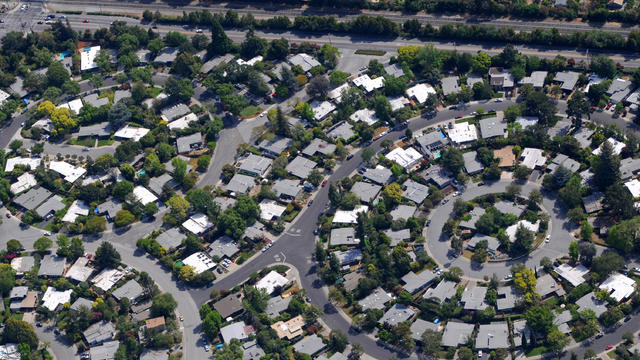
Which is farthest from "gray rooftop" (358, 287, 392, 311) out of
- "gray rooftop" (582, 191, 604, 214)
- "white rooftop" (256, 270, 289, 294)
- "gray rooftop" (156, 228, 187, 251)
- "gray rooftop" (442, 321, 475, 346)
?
"gray rooftop" (582, 191, 604, 214)

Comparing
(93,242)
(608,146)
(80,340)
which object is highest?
(608,146)

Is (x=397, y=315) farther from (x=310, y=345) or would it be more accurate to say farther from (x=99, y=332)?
(x=99, y=332)

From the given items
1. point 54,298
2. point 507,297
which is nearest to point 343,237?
point 507,297

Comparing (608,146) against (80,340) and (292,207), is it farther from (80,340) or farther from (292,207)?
(80,340)

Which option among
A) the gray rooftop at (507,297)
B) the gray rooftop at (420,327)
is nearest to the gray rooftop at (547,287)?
the gray rooftop at (507,297)

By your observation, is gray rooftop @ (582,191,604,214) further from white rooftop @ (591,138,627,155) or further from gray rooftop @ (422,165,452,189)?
gray rooftop @ (422,165,452,189)

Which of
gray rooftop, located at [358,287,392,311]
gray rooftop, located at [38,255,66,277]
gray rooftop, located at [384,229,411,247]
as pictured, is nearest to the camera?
gray rooftop, located at [358,287,392,311]

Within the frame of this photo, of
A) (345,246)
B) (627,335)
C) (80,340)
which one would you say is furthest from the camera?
(345,246)

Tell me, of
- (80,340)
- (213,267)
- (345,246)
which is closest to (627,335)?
(345,246)
